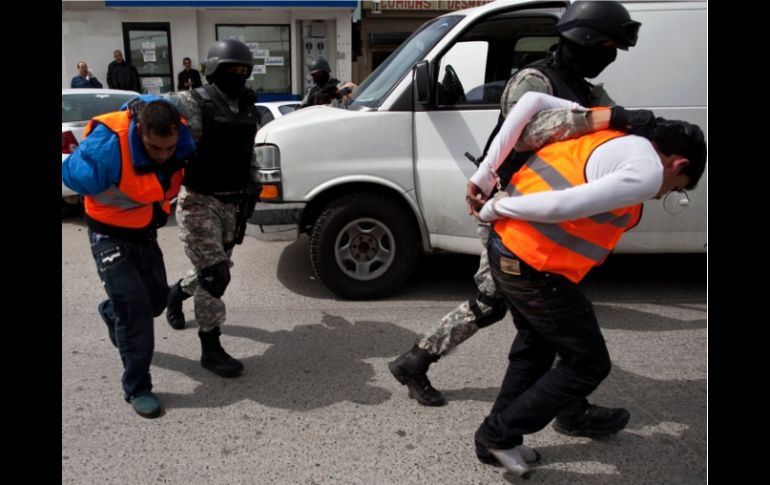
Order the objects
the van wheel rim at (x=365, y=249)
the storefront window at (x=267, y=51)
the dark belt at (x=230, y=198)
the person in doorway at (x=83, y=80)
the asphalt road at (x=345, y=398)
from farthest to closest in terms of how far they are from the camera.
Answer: the storefront window at (x=267, y=51), the person in doorway at (x=83, y=80), the van wheel rim at (x=365, y=249), the dark belt at (x=230, y=198), the asphalt road at (x=345, y=398)

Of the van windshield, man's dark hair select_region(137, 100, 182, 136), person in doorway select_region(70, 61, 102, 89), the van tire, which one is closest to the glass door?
person in doorway select_region(70, 61, 102, 89)

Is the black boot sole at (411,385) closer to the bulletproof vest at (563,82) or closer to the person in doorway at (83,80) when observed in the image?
the bulletproof vest at (563,82)

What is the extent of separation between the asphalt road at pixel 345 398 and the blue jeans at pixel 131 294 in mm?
240

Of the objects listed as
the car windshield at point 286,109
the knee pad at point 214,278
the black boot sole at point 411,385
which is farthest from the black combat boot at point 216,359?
the car windshield at point 286,109

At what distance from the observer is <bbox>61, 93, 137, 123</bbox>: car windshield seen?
7484mm

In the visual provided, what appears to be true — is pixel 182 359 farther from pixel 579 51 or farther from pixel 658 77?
pixel 658 77

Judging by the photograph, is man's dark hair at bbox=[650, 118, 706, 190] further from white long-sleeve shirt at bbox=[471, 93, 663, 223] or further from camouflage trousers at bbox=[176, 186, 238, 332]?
camouflage trousers at bbox=[176, 186, 238, 332]

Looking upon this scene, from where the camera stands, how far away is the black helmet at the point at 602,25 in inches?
105

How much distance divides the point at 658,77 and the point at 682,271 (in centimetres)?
211

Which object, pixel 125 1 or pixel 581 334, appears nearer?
pixel 581 334

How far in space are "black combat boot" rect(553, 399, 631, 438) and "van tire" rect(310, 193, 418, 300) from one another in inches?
77.7
